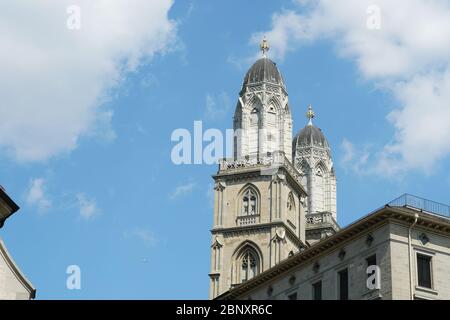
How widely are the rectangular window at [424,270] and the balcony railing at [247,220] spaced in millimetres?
44203

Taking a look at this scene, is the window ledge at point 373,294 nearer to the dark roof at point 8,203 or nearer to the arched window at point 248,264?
the dark roof at point 8,203

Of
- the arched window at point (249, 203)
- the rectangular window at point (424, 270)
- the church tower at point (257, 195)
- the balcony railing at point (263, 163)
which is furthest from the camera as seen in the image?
the balcony railing at point (263, 163)

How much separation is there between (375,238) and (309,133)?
7188cm

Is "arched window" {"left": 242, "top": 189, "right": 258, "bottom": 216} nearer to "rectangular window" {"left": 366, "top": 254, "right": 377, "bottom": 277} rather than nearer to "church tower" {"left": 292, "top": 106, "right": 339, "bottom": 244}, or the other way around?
"church tower" {"left": 292, "top": 106, "right": 339, "bottom": 244}

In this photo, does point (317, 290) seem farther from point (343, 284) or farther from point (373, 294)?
point (373, 294)

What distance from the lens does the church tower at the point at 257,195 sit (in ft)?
359

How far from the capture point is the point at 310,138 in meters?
138

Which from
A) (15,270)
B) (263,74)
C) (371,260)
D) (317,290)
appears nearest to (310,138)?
(263,74)

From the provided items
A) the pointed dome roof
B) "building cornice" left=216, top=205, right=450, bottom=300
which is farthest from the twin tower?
"building cornice" left=216, top=205, right=450, bottom=300

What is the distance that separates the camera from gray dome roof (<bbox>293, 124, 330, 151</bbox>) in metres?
137

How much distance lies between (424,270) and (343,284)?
5.56 m

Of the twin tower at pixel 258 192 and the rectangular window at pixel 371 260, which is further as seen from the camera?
the twin tower at pixel 258 192

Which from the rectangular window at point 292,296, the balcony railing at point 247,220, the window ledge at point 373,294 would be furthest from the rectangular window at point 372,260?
the balcony railing at point 247,220

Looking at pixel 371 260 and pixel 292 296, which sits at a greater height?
pixel 371 260
